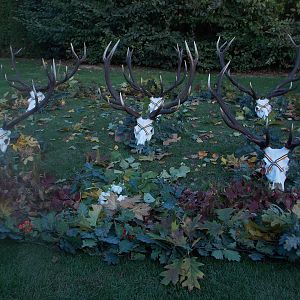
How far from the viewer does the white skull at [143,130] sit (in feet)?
21.1

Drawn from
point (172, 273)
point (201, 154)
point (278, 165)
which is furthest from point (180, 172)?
point (172, 273)

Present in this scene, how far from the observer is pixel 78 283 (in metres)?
3.76

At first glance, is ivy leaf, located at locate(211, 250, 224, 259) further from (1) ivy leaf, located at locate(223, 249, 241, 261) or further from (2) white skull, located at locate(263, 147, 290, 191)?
(2) white skull, located at locate(263, 147, 290, 191)

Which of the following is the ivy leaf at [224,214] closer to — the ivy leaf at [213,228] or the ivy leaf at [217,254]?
the ivy leaf at [213,228]

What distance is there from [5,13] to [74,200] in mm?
15633

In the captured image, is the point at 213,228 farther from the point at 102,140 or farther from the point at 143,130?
the point at 102,140

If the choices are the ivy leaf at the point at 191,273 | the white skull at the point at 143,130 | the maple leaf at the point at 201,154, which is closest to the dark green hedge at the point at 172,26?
the white skull at the point at 143,130

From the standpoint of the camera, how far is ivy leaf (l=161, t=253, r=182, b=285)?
3.68 metres

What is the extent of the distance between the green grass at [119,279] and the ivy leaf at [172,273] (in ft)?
0.18

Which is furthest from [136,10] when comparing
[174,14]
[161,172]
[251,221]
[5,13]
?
[251,221]

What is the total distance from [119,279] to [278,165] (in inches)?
78.9

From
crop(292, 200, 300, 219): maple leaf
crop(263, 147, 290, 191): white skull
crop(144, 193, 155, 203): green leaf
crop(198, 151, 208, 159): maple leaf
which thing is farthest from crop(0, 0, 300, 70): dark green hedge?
crop(292, 200, 300, 219): maple leaf

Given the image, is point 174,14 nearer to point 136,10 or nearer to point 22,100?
point 136,10

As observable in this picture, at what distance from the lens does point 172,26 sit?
1520 centimetres
